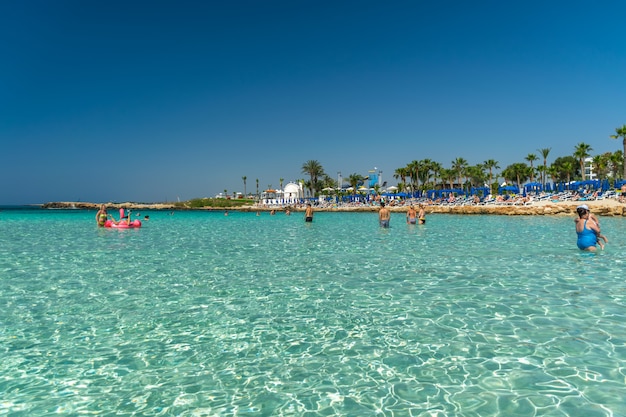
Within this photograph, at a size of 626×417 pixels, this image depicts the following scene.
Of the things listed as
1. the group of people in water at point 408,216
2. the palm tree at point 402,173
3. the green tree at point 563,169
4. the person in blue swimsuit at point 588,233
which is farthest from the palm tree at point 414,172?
the person in blue swimsuit at point 588,233

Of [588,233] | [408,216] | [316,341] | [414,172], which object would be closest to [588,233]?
[588,233]

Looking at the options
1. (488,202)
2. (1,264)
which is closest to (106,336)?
(1,264)

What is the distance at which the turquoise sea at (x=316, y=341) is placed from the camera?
4.15 m

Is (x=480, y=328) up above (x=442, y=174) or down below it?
below

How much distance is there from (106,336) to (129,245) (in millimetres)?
13055

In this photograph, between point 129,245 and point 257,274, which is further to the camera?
point 129,245

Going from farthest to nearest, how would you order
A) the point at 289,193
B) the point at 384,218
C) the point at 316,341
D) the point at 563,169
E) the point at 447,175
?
1. the point at 289,193
2. the point at 447,175
3. the point at 563,169
4. the point at 384,218
5. the point at 316,341

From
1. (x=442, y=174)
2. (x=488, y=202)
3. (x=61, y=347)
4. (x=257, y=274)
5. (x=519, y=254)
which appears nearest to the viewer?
(x=61, y=347)

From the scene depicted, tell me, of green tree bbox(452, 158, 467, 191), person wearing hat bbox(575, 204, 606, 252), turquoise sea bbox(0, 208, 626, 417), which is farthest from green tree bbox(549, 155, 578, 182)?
turquoise sea bbox(0, 208, 626, 417)

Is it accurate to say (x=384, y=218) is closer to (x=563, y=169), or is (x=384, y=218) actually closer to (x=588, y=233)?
(x=588, y=233)

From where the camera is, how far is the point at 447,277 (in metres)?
10.2

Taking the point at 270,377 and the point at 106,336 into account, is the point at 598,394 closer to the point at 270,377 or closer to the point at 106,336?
the point at 270,377

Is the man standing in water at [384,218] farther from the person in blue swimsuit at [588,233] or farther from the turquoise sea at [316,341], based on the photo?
the turquoise sea at [316,341]

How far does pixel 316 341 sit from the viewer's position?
5.84m
